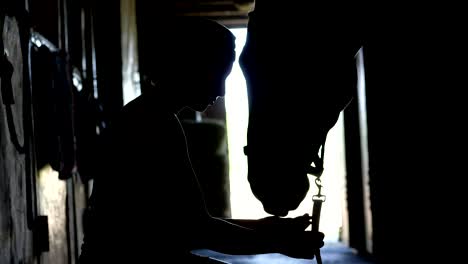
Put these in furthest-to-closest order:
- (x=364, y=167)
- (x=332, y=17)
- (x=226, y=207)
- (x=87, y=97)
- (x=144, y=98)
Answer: (x=226, y=207) → (x=364, y=167) → (x=87, y=97) → (x=144, y=98) → (x=332, y=17)

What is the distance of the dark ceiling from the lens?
7.78 m

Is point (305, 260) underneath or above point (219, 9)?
underneath

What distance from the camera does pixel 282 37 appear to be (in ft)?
6.03

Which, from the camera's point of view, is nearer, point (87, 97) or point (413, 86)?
point (413, 86)

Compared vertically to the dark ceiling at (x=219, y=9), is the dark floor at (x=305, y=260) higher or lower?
lower

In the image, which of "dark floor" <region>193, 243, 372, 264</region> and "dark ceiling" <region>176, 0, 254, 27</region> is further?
"dark ceiling" <region>176, 0, 254, 27</region>

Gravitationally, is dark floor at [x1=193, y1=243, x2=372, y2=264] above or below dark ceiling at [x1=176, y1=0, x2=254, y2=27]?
below

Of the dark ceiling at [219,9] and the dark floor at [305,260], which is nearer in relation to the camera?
the dark floor at [305,260]

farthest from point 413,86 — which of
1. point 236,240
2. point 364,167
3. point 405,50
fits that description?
point 364,167

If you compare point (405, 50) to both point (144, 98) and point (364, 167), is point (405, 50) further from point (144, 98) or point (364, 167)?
point (364, 167)

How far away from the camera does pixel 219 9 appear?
810 centimetres

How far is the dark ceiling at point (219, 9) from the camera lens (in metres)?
7.78

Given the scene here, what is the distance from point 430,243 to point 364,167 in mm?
4987

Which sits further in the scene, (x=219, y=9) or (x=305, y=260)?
(x=219, y=9)
